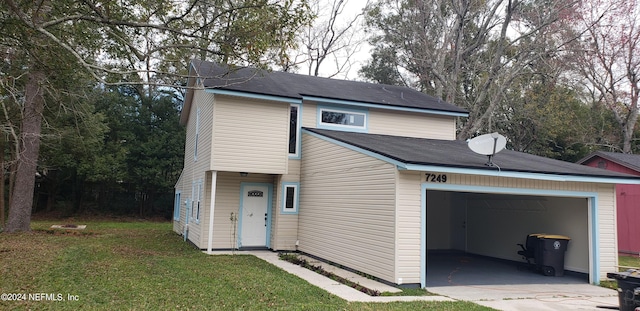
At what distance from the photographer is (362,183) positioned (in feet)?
32.5

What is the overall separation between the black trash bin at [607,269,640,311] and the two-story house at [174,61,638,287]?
3.11 metres

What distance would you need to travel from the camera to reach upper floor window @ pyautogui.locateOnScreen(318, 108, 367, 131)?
563 inches

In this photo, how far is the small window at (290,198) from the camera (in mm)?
13547

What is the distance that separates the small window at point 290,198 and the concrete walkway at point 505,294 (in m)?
3.47

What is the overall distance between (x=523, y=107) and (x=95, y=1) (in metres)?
24.6

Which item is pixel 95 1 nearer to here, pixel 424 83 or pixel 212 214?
pixel 212 214

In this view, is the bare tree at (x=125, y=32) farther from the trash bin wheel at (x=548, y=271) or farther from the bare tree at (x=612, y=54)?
the bare tree at (x=612, y=54)

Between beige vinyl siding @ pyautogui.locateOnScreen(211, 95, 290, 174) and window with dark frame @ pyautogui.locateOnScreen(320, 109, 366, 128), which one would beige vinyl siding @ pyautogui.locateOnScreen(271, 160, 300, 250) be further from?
window with dark frame @ pyautogui.locateOnScreen(320, 109, 366, 128)

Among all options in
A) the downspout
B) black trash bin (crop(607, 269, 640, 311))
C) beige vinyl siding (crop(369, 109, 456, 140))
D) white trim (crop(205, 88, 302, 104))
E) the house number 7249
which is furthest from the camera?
beige vinyl siding (crop(369, 109, 456, 140))

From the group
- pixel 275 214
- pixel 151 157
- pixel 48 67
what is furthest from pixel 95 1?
pixel 151 157

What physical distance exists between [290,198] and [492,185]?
6.19 meters

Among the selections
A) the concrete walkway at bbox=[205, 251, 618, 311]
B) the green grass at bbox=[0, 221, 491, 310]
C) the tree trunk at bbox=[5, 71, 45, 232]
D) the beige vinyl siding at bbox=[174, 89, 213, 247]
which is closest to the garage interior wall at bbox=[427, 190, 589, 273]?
the concrete walkway at bbox=[205, 251, 618, 311]

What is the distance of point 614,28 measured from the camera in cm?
2148

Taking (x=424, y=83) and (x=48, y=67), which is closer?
(x=48, y=67)
